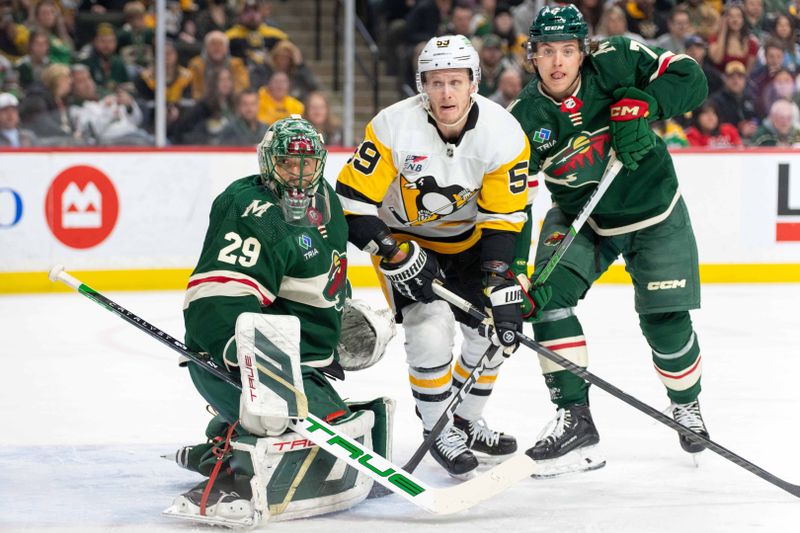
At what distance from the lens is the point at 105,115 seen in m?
6.68

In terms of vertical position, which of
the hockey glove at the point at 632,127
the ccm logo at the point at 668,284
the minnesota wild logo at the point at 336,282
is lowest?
the ccm logo at the point at 668,284

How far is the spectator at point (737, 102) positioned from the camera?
7.35 metres

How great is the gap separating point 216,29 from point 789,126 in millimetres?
3223

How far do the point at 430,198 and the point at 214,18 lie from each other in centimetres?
416

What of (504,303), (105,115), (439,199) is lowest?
(504,303)

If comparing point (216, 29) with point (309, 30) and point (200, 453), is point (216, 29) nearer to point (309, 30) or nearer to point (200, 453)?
point (309, 30)

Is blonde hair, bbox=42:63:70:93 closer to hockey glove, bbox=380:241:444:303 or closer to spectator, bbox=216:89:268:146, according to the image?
spectator, bbox=216:89:268:146

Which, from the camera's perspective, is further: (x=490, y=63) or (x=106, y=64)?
(x=490, y=63)

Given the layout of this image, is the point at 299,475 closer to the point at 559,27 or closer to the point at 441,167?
the point at 441,167

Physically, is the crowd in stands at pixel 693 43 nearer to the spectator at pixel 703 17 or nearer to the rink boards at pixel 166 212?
the spectator at pixel 703 17

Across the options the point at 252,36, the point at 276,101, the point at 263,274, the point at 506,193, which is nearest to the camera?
the point at 263,274

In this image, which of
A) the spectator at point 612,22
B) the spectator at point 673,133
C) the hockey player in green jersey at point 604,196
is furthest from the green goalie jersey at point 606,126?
the spectator at point 612,22

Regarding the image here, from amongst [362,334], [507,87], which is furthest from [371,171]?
[507,87]

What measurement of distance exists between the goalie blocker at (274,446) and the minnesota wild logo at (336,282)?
0.17m
